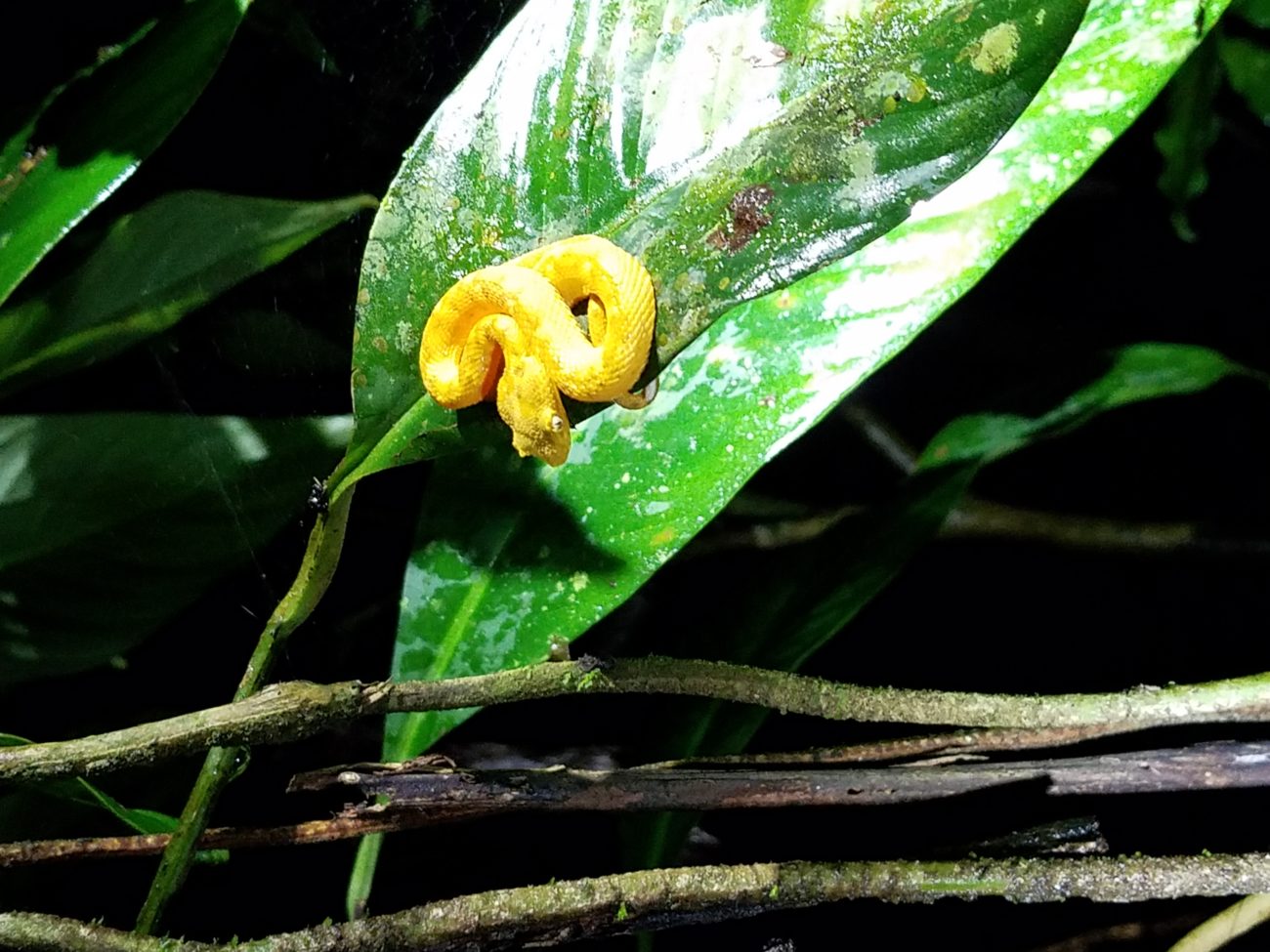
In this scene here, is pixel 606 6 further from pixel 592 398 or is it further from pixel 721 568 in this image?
pixel 721 568

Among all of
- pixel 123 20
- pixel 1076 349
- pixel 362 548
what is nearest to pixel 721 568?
pixel 362 548

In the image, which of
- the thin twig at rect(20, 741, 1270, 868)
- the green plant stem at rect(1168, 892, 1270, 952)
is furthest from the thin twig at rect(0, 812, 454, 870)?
the green plant stem at rect(1168, 892, 1270, 952)

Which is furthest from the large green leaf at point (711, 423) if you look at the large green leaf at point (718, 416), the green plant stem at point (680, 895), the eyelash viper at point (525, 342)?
the green plant stem at point (680, 895)

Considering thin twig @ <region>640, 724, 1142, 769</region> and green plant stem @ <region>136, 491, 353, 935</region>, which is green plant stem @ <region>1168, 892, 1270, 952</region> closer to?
thin twig @ <region>640, 724, 1142, 769</region>

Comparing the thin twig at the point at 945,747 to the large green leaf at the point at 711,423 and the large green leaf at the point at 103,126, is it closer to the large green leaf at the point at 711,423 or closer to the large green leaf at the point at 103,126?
the large green leaf at the point at 711,423

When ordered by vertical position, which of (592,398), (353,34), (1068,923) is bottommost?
(1068,923)

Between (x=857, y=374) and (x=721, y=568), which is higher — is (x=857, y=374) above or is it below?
above

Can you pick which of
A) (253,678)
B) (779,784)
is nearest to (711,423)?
(779,784)

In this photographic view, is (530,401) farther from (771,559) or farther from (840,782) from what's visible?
(771,559)
